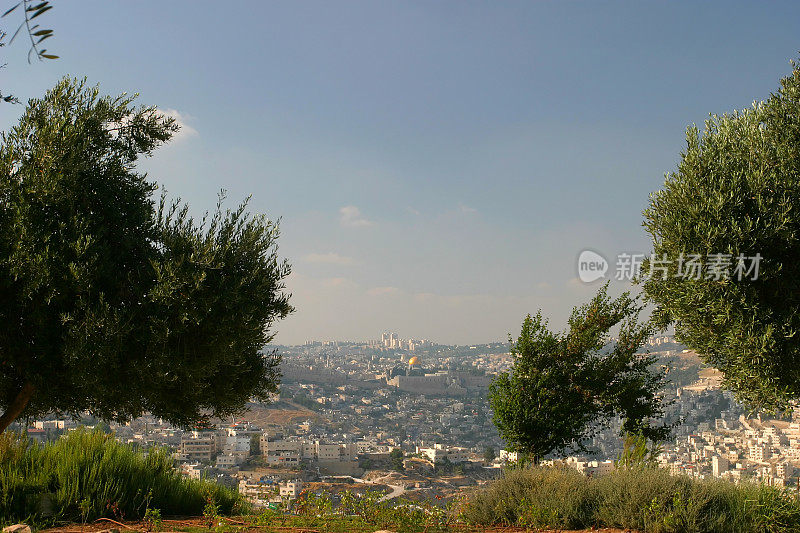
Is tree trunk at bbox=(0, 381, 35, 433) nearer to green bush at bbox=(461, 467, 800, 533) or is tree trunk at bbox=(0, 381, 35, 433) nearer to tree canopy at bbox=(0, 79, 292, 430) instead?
tree canopy at bbox=(0, 79, 292, 430)

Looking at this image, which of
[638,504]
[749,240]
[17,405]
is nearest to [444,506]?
[638,504]

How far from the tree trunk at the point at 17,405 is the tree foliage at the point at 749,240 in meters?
11.1

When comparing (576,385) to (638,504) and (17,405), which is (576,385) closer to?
(638,504)

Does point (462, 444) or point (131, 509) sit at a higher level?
point (131, 509)

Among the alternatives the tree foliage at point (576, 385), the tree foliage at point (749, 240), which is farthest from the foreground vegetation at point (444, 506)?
the tree foliage at point (576, 385)

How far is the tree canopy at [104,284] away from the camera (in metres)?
8.38

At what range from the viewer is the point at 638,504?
8.00 m

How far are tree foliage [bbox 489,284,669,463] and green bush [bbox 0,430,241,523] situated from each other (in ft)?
24.0

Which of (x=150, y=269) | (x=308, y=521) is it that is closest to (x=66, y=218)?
(x=150, y=269)

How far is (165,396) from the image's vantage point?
31.7ft

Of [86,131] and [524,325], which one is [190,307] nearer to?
[86,131]

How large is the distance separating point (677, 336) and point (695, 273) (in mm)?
2504

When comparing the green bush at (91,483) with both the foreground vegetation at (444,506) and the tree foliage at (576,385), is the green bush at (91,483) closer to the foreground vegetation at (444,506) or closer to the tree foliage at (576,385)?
the foreground vegetation at (444,506)

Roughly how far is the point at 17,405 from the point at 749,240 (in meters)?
12.4
